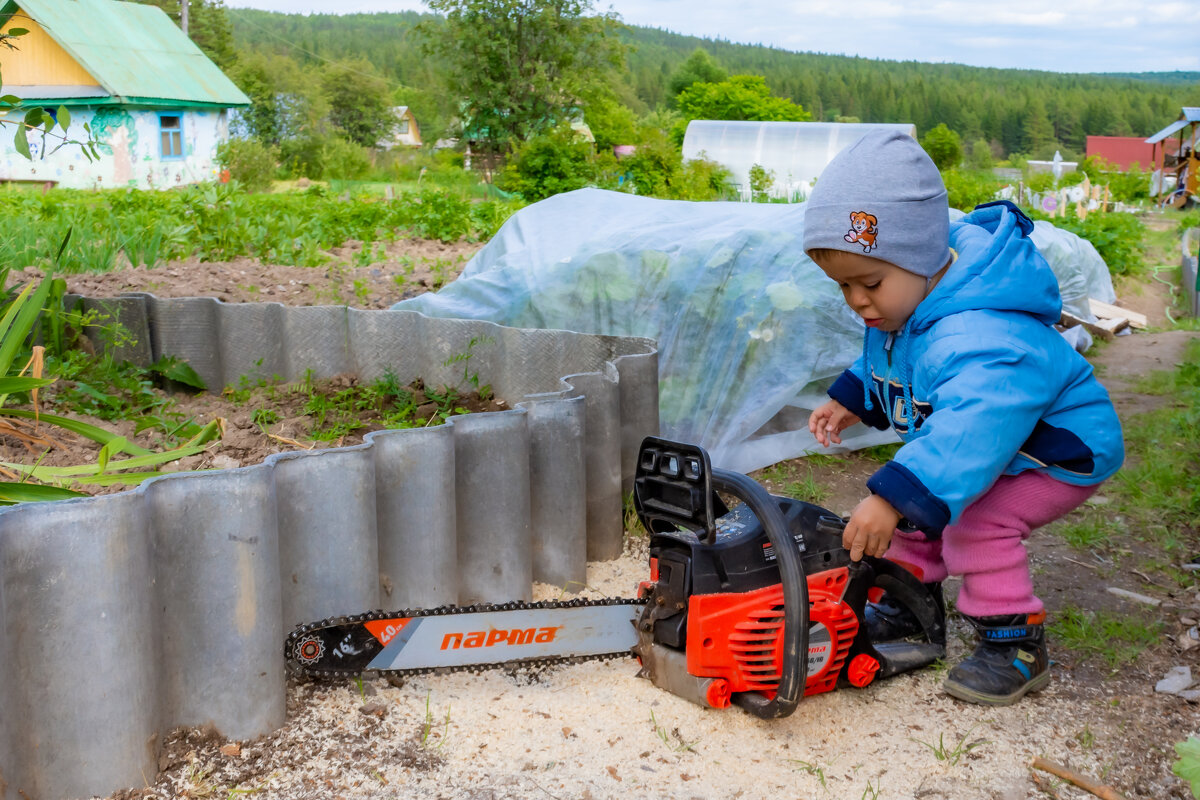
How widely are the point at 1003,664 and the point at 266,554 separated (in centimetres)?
179

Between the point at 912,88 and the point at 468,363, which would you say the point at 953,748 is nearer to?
the point at 468,363

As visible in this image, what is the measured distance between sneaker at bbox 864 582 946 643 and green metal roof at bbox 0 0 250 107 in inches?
1115

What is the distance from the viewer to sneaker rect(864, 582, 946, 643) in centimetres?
255

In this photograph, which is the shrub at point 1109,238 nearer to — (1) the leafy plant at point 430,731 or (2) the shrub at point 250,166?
(1) the leafy plant at point 430,731

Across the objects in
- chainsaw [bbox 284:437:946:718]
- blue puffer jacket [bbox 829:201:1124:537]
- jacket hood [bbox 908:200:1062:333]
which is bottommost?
chainsaw [bbox 284:437:946:718]

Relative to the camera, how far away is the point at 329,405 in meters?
3.61

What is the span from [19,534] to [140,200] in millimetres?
7907

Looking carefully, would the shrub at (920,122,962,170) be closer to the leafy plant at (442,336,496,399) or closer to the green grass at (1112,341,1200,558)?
the green grass at (1112,341,1200,558)

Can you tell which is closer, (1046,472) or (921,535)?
(1046,472)

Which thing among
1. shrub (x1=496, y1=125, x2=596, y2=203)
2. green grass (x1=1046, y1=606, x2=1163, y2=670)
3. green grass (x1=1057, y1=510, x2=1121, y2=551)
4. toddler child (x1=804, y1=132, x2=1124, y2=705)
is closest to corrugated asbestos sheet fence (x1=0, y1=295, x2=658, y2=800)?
toddler child (x1=804, y1=132, x2=1124, y2=705)

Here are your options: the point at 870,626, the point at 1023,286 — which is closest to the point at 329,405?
the point at 870,626

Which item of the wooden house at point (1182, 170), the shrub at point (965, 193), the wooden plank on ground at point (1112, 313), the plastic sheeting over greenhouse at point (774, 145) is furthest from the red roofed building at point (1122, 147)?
the wooden plank on ground at point (1112, 313)

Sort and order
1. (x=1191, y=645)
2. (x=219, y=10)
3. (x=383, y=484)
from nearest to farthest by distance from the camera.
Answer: (x=383, y=484)
(x=1191, y=645)
(x=219, y=10)

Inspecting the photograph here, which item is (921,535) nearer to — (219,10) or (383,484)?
(383,484)
